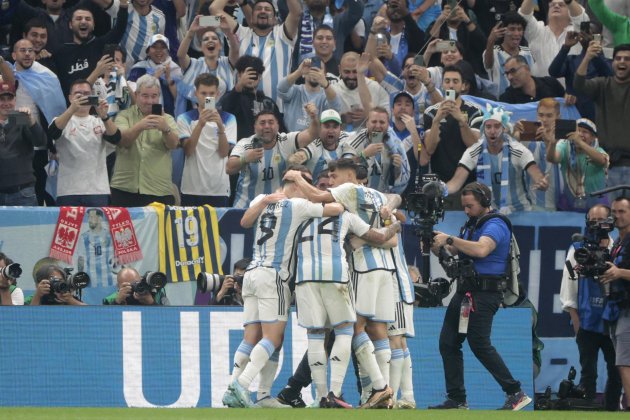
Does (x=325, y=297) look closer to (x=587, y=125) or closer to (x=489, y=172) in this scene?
(x=489, y=172)

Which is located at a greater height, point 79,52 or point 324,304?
point 79,52

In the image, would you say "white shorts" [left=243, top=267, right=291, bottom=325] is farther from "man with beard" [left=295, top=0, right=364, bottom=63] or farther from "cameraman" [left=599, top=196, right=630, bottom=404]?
"man with beard" [left=295, top=0, right=364, bottom=63]

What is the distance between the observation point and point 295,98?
18.5 metres

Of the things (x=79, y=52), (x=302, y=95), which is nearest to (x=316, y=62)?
(x=302, y=95)

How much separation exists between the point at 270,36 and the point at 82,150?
145 inches

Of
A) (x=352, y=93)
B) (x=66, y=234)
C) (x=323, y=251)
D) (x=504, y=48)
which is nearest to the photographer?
(x=323, y=251)

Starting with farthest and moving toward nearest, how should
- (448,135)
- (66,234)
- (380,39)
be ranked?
(380,39)
(448,135)
(66,234)

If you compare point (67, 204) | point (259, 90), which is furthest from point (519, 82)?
point (67, 204)

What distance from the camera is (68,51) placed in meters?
18.4

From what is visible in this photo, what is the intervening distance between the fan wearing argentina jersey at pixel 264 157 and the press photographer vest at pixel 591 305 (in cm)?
361

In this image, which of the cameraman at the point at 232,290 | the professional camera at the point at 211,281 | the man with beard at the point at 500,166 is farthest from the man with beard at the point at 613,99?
the professional camera at the point at 211,281

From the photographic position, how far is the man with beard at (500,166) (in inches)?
677

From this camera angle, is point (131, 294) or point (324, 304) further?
point (131, 294)

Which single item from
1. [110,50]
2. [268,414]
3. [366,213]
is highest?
[110,50]
